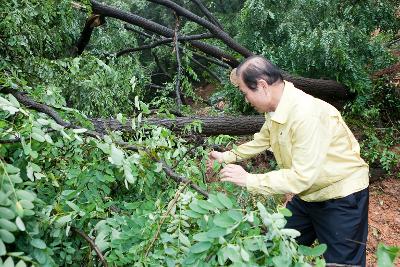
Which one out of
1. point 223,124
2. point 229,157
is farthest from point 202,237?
point 223,124

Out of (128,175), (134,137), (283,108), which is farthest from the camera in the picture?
(134,137)

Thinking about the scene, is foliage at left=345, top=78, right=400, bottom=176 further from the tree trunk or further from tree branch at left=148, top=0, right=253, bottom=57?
tree branch at left=148, top=0, right=253, bottom=57

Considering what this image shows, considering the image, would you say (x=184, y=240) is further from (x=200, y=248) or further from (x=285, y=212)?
(x=285, y=212)

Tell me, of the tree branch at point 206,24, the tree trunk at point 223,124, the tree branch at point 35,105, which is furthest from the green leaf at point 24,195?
the tree branch at point 206,24

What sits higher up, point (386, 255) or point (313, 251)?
point (386, 255)

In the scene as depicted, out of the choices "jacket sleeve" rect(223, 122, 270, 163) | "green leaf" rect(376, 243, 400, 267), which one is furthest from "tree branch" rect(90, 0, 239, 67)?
"green leaf" rect(376, 243, 400, 267)

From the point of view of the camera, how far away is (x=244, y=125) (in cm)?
470

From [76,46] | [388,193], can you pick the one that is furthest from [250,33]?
[388,193]

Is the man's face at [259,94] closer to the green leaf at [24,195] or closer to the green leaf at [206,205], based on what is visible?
the green leaf at [206,205]

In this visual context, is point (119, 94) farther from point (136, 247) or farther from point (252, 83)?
point (136, 247)

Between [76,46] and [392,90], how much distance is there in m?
4.15

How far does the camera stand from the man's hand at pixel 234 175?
7.25 feet

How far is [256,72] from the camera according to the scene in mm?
2270

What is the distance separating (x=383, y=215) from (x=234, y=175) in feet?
10.8
